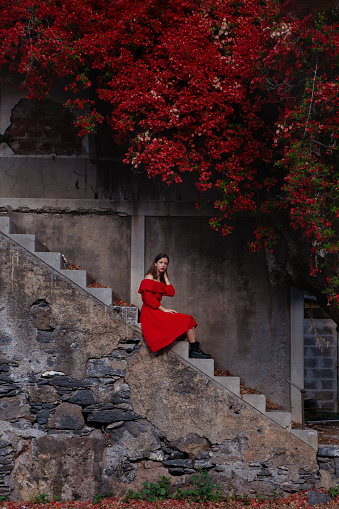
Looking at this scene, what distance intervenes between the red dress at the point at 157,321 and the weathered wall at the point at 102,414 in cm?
19

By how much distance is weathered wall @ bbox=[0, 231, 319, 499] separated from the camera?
6348mm

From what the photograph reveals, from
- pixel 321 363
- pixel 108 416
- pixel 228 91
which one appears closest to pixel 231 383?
pixel 108 416

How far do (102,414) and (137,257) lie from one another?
248cm

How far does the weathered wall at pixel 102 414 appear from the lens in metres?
6.35

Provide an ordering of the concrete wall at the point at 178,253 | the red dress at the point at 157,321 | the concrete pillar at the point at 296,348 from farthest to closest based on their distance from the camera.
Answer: the concrete wall at the point at 178,253
the concrete pillar at the point at 296,348
the red dress at the point at 157,321

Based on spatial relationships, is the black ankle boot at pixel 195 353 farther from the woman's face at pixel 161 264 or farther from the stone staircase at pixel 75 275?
the woman's face at pixel 161 264

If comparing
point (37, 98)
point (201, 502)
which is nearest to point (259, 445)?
point (201, 502)

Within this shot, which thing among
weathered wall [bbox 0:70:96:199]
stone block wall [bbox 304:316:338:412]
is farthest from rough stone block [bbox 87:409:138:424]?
stone block wall [bbox 304:316:338:412]

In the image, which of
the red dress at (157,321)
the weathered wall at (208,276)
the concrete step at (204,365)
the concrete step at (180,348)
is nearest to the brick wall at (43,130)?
the weathered wall at (208,276)

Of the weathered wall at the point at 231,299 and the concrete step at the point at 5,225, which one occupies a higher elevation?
the concrete step at the point at 5,225

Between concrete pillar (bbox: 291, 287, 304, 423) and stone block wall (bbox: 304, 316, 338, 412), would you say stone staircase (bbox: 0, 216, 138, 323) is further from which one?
stone block wall (bbox: 304, 316, 338, 412)

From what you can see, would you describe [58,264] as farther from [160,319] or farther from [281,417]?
[281,417]

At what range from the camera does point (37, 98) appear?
7949 mm

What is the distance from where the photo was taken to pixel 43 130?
8266 mm
